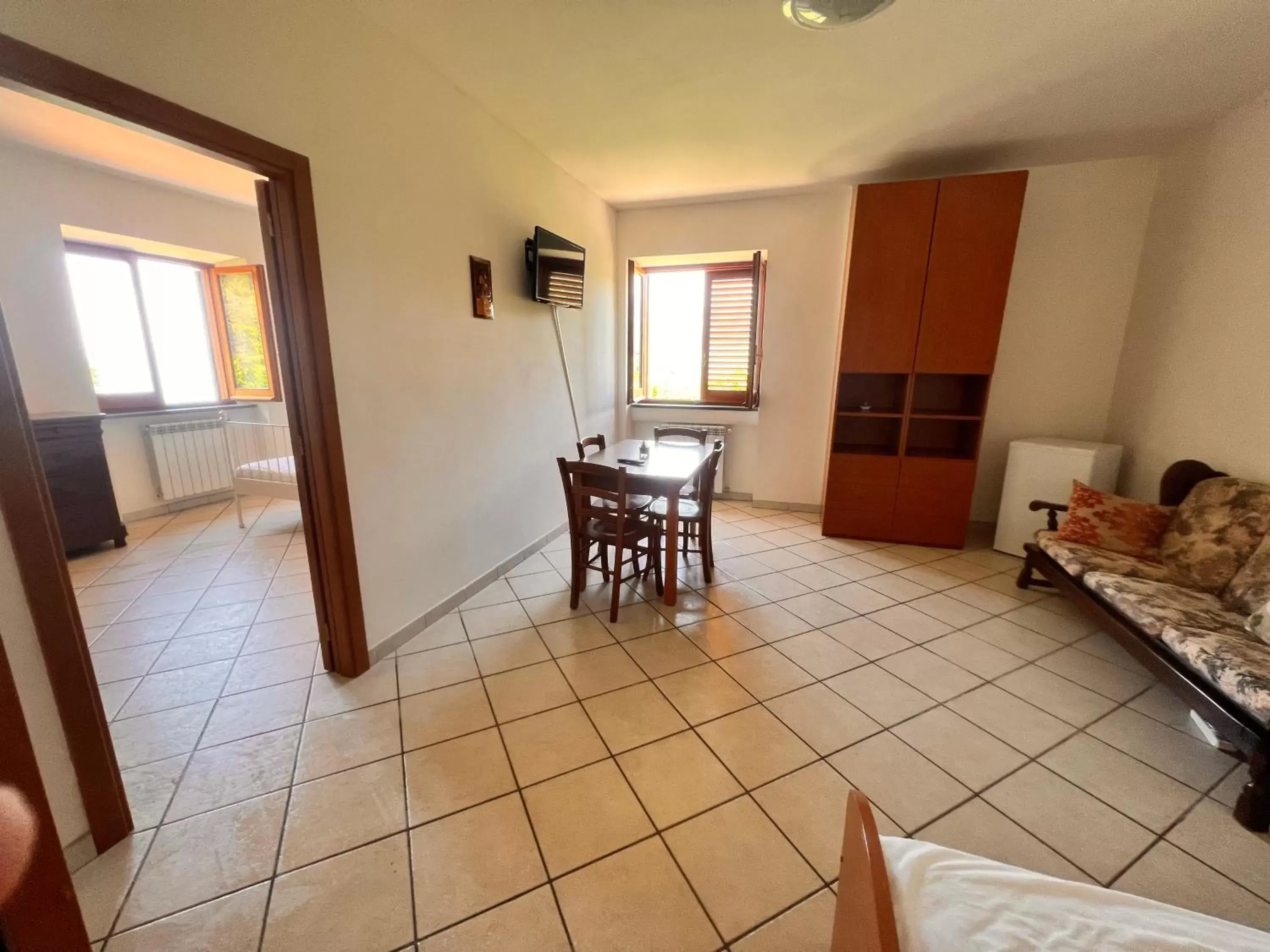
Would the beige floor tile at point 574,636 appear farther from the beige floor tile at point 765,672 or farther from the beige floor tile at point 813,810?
the beige floor tile at point 813,810

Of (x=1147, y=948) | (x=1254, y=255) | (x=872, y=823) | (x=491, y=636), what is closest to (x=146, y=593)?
(x=491, y=636)

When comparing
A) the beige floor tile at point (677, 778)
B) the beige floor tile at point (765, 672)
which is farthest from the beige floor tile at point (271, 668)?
the beige floor tile at point (765, 672)

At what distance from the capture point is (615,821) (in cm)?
140

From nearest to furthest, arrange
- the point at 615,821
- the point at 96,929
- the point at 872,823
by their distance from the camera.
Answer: the point at 872,823 < the point at 96,929 < the point at 615,821

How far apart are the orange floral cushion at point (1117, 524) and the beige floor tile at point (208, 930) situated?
3.65 meters

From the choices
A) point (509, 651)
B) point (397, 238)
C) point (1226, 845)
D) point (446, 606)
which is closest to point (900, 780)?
point (1226, 845)

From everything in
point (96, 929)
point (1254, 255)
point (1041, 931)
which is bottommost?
point (96, 929)

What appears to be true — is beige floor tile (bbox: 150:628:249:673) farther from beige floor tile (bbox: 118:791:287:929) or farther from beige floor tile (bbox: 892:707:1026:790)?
beige floor tile (bbox: 892:707:1026:790)

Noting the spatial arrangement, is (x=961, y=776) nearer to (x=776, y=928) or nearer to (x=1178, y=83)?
(x=776, y=928)

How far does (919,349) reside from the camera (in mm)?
3268

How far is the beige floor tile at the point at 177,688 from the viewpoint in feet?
6.12

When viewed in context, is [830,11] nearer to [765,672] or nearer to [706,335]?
[765,672]

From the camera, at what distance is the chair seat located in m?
2.66

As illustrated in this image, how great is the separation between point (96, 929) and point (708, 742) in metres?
1.65
